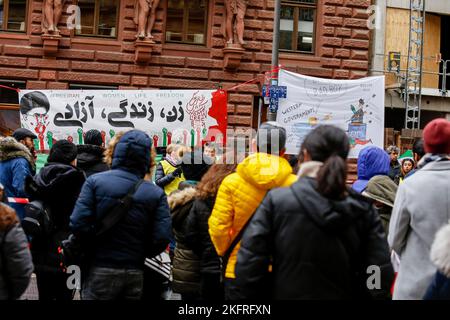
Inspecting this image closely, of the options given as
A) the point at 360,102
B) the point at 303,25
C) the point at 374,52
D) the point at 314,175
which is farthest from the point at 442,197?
the point at 374,52

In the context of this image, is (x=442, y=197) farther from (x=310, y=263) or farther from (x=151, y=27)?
(x=151, y=27)

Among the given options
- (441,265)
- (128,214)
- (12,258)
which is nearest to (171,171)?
(128,214)

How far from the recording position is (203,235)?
19.4 ft

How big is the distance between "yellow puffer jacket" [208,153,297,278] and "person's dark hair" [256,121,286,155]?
11 cm

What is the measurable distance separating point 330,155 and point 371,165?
3.00 metres

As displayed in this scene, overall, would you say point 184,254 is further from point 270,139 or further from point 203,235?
point 270,139

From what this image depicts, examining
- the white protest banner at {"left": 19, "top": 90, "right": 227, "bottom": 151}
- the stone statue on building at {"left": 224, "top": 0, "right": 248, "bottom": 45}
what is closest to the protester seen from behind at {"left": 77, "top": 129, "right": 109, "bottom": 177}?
the white protest banner at {"left": 19, "top": 90, "right": 227, "bottom": 151}

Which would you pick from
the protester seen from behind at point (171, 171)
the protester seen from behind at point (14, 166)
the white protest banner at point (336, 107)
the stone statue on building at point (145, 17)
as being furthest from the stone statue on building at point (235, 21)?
the protester seen from behind at point (14, 166)

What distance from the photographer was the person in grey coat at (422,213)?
4.75m

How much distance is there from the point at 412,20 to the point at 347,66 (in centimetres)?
452

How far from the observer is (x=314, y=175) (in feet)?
12.8

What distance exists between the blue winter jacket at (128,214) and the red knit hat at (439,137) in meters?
1.93

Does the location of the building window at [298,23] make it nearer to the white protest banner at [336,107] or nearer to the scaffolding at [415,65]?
the scaffolding at [415,65]

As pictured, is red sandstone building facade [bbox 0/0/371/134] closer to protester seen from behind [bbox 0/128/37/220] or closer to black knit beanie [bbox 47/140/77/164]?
protester seen from behind [bbox 0/128/37/220]
